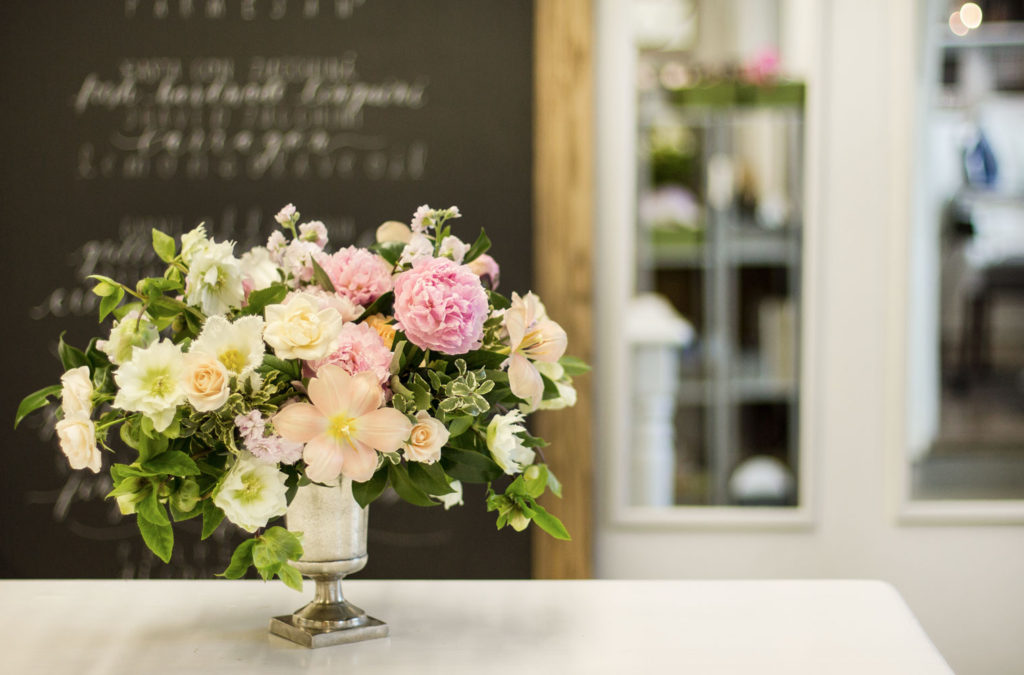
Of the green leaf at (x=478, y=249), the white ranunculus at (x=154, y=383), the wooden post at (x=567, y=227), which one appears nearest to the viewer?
the white ranunculus at (x=154, y=383)

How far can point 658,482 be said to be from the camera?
227 centimetres

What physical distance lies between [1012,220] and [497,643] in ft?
5.50

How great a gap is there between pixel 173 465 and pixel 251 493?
0.08 m

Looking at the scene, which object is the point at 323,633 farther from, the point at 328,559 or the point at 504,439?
the point at 504,439

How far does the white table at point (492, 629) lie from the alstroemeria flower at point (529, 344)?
0.29 meters

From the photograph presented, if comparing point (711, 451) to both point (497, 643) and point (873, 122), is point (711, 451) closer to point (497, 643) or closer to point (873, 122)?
point (873, 122)

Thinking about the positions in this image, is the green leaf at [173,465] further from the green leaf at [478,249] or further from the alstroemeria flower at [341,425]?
the green leaf at [478,249]

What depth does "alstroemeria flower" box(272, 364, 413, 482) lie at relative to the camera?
0.97m

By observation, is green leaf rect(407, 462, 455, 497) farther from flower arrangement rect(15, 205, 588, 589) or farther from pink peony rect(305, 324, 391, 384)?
pink peony rect(305, 324, 391, 384)

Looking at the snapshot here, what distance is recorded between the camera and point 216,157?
2.16m

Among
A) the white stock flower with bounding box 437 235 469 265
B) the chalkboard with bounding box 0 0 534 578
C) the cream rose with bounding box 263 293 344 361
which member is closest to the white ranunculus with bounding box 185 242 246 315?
the cream rose with bounding box 263 293 344 361

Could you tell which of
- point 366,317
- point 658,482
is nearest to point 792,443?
point 658,482

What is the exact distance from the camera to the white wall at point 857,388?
2182 mm

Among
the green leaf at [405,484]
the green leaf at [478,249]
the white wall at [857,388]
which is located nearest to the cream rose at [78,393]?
the green leaf at [405,484]
